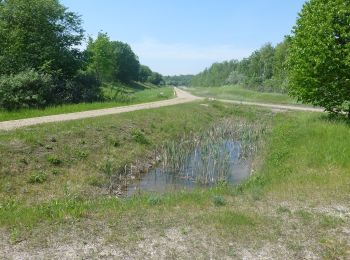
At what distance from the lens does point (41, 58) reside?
118 ft

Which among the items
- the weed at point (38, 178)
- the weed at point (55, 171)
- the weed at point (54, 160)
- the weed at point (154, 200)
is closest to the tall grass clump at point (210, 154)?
the weed at point (154, 200)

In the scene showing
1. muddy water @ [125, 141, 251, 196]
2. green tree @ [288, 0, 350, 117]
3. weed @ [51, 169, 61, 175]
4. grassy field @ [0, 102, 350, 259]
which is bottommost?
muddy water @ [125, 141, 251, 196]

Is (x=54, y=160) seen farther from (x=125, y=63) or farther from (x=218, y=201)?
(x=125, y=63)

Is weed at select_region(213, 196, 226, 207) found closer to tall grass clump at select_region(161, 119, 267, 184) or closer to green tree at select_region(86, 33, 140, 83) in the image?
tall grass clump at select_region(161, 119, 267, 184)

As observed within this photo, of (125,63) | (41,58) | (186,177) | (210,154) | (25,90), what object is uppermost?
(125,63)

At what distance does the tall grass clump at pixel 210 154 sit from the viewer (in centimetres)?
1748

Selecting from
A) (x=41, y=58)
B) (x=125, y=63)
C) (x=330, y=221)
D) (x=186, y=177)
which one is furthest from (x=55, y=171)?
(x=125, y=63)

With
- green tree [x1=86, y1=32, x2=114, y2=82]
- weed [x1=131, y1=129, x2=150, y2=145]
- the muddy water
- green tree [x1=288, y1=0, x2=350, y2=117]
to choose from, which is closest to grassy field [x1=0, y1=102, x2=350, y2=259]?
the muddy water

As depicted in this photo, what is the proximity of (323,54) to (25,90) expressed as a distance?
21.7 metres

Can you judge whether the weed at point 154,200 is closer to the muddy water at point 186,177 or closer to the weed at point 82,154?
the muddy water at point 186,177

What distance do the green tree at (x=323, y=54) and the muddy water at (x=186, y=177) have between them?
307 inches

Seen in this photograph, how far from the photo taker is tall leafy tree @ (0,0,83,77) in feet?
114

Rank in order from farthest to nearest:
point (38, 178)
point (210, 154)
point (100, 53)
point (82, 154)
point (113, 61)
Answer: point (113, 61) < point (100, 53) < point (210, 154) < point (82, 154) < point (38, 178)

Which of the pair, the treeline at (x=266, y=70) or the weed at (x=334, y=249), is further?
the treeline at (x=266, y=70)
